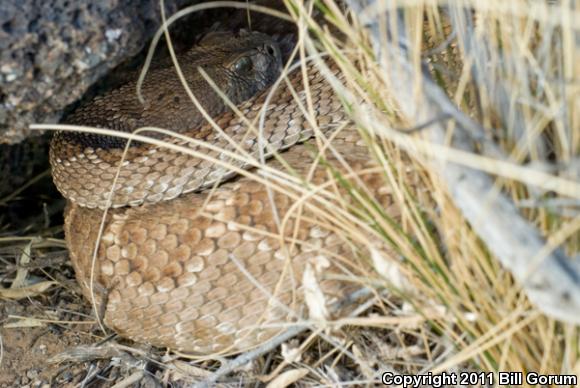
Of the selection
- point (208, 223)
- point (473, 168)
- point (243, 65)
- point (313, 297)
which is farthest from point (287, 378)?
point (243, 65)

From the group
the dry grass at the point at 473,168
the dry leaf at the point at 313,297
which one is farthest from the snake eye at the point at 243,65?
the dry leaf at the point at 313,297

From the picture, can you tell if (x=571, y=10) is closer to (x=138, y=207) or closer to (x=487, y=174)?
(x=487, y=174)

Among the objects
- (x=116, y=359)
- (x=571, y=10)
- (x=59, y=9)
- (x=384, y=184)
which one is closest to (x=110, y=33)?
Result: (x=59, y=9)

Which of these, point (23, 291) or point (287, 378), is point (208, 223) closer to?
point (287, 378)

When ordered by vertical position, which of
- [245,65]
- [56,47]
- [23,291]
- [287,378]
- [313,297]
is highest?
[56,47]

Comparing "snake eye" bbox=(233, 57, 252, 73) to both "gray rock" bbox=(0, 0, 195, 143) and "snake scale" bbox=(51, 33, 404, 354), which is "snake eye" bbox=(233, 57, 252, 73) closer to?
"snake scale" bbox=(51, 33, 404, 354)

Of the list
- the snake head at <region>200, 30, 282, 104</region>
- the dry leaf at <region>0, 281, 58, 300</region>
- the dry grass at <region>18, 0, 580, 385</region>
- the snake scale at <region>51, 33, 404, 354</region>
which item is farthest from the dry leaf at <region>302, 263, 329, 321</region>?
the dry leaf at <region>0, 281, 58, 300</region>

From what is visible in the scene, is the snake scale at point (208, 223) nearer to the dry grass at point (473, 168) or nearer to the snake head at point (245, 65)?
the snake head at point (245, 65)
